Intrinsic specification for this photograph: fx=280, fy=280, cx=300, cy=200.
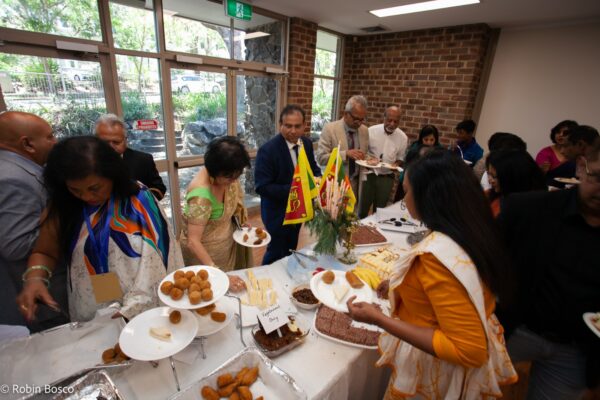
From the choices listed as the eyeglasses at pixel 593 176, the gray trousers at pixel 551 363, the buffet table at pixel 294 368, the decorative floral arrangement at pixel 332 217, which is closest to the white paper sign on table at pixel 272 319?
the buffet table at pixel 294 368

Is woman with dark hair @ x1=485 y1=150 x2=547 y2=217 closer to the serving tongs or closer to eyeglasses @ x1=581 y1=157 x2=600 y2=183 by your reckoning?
eyeglasses @ x1=581 y1=157 x2=600 y2=183

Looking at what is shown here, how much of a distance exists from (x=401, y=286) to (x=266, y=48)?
12.3 ft

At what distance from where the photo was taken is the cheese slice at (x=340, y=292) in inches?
42.5

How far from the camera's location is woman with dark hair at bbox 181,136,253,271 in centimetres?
146

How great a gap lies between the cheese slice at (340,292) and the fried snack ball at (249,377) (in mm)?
380

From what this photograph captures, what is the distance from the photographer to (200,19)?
10.3 ft

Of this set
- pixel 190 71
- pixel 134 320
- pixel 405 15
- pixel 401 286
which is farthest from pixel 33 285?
pixel 405 15

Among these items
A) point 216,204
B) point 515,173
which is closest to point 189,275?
point 216,204

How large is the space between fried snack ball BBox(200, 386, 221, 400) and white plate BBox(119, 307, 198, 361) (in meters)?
0.14

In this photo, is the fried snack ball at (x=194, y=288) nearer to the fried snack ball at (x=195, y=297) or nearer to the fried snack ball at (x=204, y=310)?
the fried snack ball at (x=195, y=297)

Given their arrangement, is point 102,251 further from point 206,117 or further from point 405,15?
point 405,15

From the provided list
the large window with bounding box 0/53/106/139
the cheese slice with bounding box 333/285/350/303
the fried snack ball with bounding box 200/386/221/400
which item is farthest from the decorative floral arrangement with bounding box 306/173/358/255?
the large window with bounding box 0/53/106/139

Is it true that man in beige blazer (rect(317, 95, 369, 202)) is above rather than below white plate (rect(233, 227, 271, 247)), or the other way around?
above

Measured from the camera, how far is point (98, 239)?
40.9 inches
